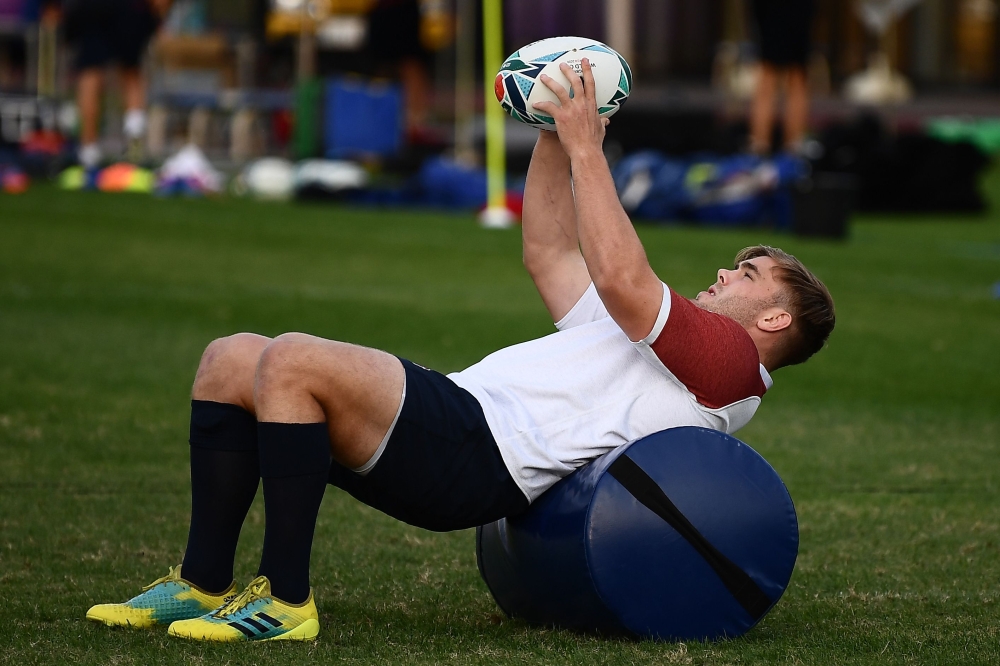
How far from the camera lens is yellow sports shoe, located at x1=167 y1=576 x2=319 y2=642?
2971mm

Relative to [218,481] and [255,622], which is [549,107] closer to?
[218,481]

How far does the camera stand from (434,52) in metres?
24.9

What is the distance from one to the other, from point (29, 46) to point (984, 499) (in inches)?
691

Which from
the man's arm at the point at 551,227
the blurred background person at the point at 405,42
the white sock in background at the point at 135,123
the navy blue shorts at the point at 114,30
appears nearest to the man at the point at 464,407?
the man's arm at the point at 551,227

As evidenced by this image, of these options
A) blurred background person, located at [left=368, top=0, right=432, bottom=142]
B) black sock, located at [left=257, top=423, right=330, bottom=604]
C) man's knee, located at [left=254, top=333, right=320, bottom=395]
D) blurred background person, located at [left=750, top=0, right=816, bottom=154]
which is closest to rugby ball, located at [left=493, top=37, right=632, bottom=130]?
man's knee, located at [left=254, top=333, right=320, bottom=395]

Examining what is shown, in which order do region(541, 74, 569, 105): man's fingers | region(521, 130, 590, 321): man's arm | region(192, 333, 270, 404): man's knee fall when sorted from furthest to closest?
1. region(521, 130, 590, 321): man's arm
2. region(541, 74, 569, 105): man's fingers
3. region(192, 333, 270, 404): man's knee

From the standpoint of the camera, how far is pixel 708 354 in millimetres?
3047

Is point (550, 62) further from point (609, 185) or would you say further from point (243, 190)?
point (243, 190)

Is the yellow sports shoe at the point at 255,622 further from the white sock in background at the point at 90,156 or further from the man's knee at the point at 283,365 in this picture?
the white sock in background at the point at 90,156

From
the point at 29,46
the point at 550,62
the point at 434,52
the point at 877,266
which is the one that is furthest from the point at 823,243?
the point at 434,52

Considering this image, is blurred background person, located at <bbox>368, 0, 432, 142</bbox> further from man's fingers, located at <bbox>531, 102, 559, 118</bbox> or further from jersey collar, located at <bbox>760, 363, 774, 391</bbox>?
jersey collar, located at <bbox>760, 363, 774, 391</bbox>

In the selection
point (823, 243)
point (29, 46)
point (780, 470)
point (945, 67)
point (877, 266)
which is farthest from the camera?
point (945, 67)

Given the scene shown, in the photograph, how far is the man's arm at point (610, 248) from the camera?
2973 mm

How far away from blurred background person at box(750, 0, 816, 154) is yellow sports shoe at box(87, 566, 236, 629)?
10.7 metres
